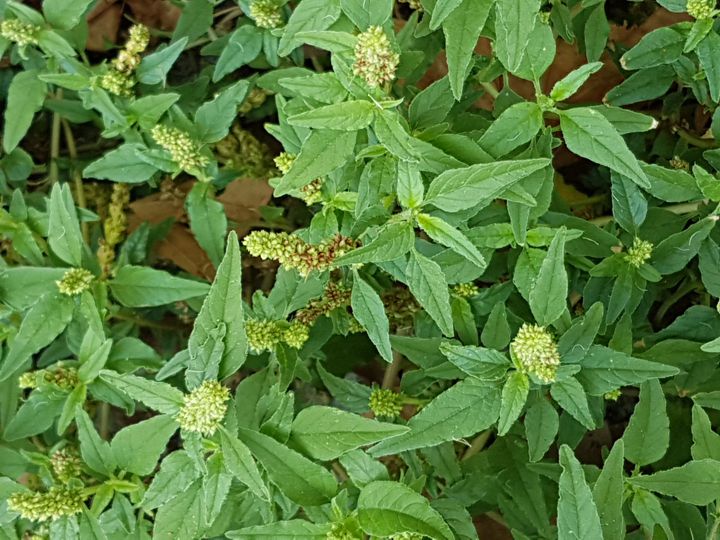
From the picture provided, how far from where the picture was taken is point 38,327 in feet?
6.17

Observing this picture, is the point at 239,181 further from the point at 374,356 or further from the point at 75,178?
the point at 374,356

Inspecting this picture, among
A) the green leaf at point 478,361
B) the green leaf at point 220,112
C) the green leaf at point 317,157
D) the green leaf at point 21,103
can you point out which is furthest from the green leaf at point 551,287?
the green leaf at point 21,103

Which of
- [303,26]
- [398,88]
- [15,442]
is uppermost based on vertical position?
[303,26]

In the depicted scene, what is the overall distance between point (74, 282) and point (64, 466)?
0.47 metres

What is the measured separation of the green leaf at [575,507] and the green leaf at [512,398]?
0.50ft

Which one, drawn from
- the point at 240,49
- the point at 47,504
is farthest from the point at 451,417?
the point at 240,49

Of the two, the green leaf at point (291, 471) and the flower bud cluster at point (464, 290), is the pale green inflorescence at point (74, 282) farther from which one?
the flower bud cluster at point (464, 290)

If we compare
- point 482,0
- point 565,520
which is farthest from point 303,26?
point 565,520

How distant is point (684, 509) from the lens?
1733mm

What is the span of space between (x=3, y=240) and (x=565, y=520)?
5.97ft

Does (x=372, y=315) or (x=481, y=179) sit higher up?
(x=481, y=179)

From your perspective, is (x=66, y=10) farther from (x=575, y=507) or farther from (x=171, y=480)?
(x=575, y=507)

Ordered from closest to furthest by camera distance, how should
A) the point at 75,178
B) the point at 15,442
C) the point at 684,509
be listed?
the point at 684,509 < the point at 15,442 < the point at 75,178

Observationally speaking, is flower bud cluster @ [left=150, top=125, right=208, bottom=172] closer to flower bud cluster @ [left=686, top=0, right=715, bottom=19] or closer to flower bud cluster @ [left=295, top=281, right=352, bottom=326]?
flower bud cluster @ [left=295, top=281, right=352, bottom=326]
